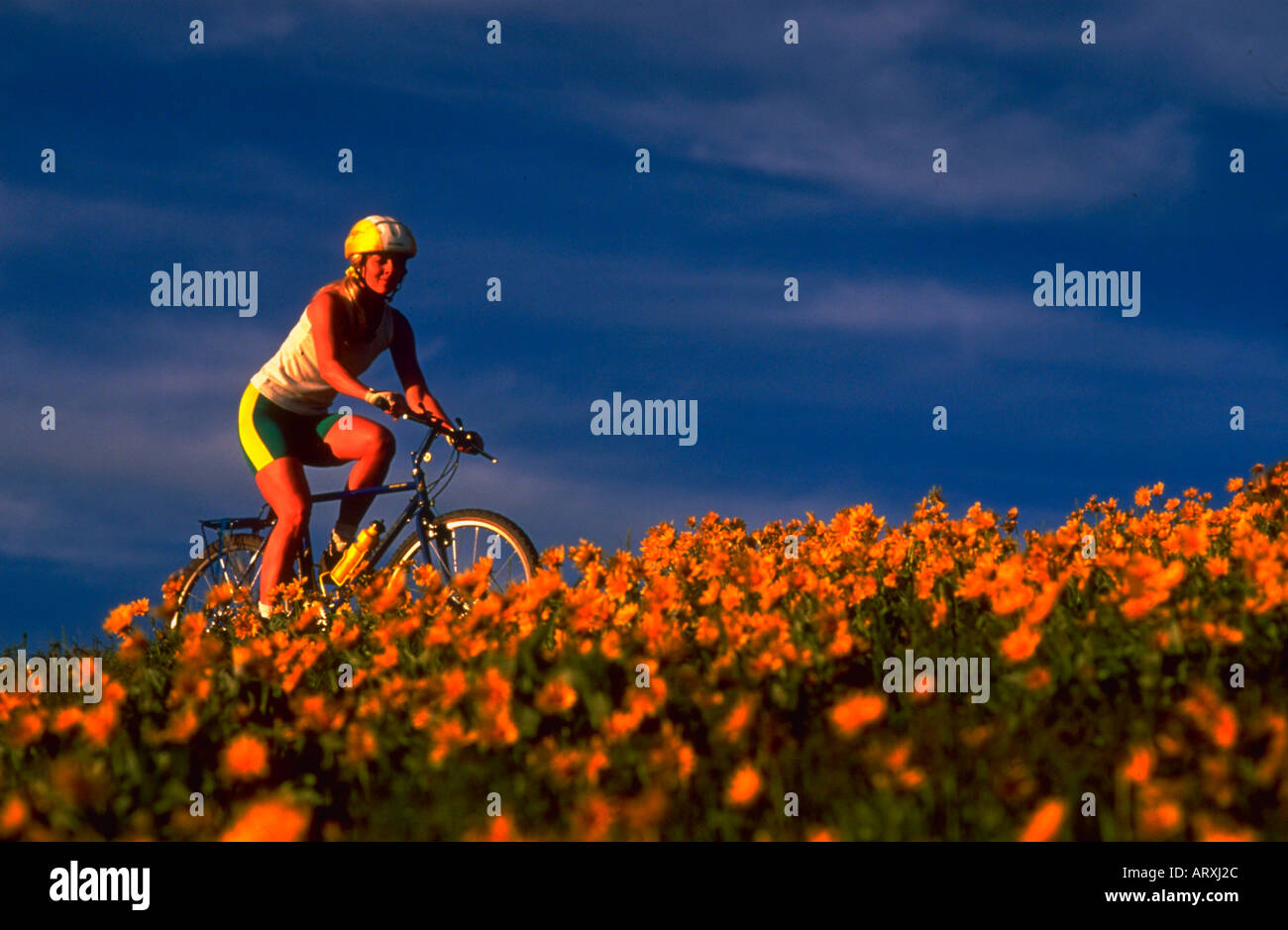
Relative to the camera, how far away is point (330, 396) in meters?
9.03

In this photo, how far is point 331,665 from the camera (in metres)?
5.28

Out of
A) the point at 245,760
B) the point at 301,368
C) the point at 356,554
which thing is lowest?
the point at 245,760

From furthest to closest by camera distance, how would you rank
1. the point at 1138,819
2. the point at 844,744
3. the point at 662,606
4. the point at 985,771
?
the point at 662,606 < the point at 844,744 < the point at 985,771 < the point at 1138,819

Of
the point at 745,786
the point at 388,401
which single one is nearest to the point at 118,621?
the point at 388,401

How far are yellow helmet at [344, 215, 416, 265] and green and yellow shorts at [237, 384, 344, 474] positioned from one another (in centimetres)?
143

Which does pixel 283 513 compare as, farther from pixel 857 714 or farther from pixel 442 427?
pixel 857 714

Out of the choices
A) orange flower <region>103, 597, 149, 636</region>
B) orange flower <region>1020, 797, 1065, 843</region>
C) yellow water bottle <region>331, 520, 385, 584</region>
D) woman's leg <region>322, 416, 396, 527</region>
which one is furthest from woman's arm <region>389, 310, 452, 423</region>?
orange flower <region>1020, 797, 1065, 843</region>

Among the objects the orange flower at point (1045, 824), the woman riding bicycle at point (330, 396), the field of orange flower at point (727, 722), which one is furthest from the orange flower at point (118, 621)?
the orange flower at point (1045, 824)

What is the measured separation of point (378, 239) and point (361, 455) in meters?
1.78

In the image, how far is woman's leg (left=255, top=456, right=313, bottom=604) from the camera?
856 centimetres
